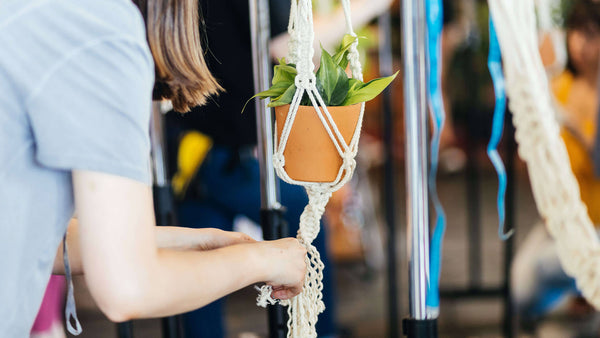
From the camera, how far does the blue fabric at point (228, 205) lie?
1.39 meters

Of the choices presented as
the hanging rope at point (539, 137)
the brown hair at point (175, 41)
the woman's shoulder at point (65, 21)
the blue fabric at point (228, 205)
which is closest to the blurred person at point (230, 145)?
the blue fabric at point (228, 205)

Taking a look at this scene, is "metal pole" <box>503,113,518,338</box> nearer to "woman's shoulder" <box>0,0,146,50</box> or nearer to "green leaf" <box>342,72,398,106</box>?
"green leaf" <box>342,72,398,106</box>

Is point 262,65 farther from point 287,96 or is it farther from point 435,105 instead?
point 435,105

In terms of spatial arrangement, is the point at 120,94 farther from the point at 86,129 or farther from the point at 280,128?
the point at 280,128

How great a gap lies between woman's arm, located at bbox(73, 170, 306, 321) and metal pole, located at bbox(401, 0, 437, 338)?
0.97ft

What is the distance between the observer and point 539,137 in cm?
93

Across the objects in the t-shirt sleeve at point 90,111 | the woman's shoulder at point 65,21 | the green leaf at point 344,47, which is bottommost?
the t-shirt sleeve at point 90,111

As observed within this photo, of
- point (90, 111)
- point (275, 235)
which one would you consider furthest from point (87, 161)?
point (275, 235)

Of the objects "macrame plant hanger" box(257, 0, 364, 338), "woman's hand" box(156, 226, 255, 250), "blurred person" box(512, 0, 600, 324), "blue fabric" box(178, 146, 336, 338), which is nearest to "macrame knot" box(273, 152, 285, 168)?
"macrame plant hanger" box(257, 0, 364, 338)

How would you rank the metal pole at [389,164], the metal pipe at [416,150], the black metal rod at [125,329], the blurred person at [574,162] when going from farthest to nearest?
the metal pole at [389,164], the blurred person at [574,162], the black metal rod at [125,329], the metal pipe at [416,150]

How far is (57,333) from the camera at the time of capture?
152 centimetres

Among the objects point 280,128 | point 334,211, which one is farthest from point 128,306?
point 334,211

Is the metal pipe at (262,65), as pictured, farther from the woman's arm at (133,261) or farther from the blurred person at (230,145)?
the woman's arm at (133,261)

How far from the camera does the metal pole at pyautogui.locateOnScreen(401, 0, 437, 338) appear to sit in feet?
2.61
